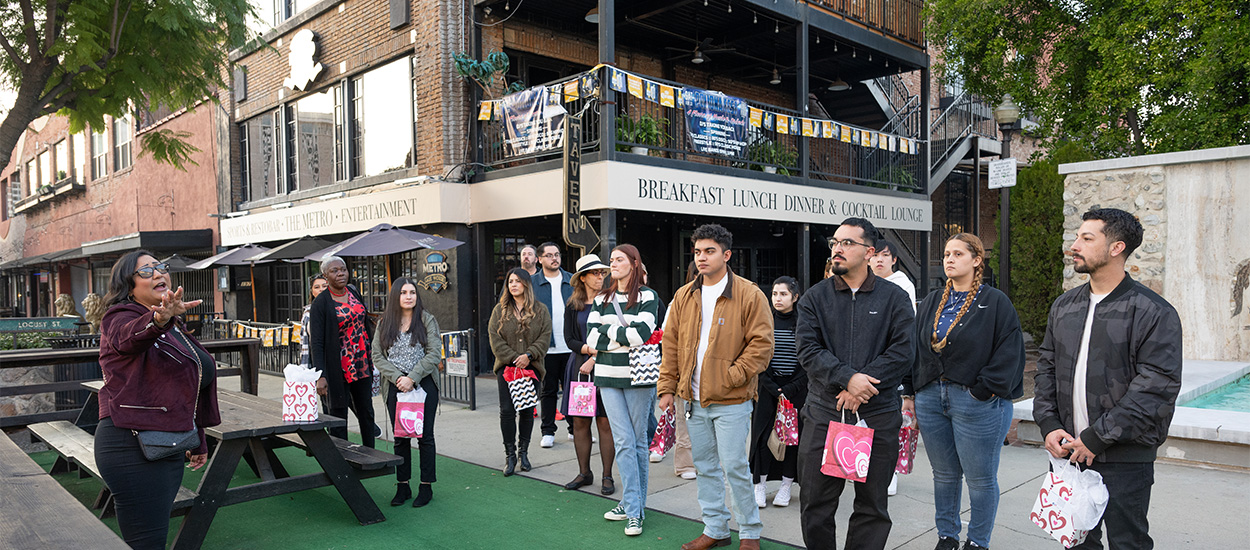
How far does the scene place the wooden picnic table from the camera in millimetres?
4461

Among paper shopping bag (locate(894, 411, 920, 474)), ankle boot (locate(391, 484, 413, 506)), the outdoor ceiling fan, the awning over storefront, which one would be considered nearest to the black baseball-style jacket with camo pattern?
paper shopping bag (locate(894, 411, 920, 474))

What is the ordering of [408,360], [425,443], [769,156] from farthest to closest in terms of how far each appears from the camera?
[769,156]
[408,360]
[425,443]

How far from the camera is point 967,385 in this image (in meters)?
3.98

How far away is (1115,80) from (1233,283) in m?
3.93

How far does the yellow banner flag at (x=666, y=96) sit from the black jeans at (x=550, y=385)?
5.29 m

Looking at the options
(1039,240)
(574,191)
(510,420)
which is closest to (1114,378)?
(510,420)

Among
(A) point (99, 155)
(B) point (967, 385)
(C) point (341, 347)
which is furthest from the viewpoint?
(A) point (99, 155)

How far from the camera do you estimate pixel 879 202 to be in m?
15.4

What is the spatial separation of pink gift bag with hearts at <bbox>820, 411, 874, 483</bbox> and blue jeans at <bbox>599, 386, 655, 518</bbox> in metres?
1.51

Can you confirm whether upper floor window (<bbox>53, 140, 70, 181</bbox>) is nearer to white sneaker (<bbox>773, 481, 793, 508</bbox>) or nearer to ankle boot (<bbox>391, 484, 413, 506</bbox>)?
ankle boot (<bbox>391, 484, 413, 506</bbox>)

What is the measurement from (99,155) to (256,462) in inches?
987

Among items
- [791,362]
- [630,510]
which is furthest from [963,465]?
[630,510]

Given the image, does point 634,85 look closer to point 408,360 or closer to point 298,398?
point 408,360

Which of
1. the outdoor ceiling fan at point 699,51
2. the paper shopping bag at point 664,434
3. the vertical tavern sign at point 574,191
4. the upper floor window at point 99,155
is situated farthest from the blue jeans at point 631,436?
the upper floor window at point 99,155
